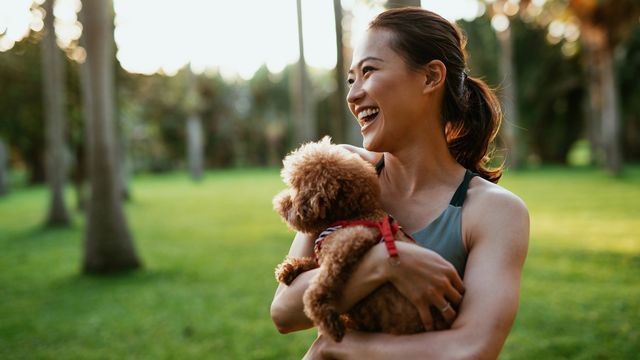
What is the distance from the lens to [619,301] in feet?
22.6

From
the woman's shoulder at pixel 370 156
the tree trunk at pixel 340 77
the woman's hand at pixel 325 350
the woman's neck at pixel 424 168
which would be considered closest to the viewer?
the woman's hand at pixel 325 350

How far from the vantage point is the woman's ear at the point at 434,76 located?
2162 mm

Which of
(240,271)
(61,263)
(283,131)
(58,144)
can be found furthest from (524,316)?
(283,131)

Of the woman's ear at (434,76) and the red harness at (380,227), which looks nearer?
the red harness at (380,227)

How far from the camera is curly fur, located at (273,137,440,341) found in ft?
5.91

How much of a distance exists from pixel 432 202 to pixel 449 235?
0.21 meters

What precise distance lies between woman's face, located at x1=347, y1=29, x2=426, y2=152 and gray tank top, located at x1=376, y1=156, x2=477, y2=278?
33 cm

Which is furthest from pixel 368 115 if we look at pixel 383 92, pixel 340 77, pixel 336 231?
pixel 340 77

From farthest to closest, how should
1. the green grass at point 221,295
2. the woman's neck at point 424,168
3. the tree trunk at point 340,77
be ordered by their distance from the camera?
the tree trunk at point 340,77, the green grass at point 221,295, the woman's neck at point 424,168

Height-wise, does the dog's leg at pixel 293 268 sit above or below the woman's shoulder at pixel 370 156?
below

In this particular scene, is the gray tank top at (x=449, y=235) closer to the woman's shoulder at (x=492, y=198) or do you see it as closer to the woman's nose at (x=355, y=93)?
the woman's shoulder at (x=492, y=198)

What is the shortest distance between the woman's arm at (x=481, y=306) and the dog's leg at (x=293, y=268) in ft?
0.80

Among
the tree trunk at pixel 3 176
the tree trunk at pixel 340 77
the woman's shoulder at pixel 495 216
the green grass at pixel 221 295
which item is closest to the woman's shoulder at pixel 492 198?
the woman's shoulder at pixel 495 216

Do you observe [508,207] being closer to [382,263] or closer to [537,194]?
[382,263]
